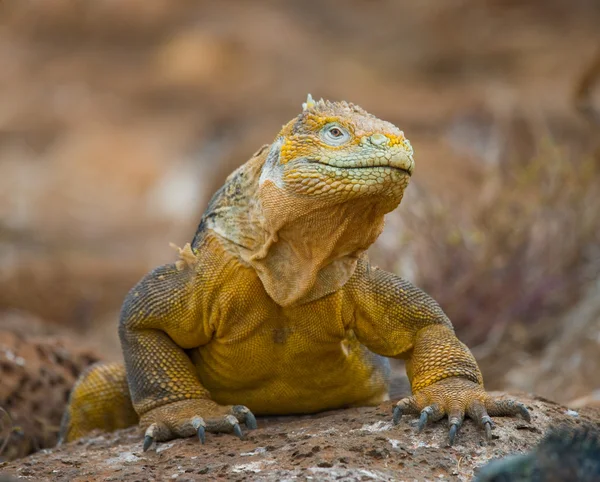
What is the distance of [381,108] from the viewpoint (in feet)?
60.6

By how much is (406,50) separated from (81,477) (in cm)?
1973

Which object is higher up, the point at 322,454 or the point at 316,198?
the point at 316,198

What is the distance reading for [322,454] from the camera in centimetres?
369

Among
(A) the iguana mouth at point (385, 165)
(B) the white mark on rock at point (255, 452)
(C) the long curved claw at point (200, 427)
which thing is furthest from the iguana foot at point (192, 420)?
(A) the iguana mouth at point (385, 165)

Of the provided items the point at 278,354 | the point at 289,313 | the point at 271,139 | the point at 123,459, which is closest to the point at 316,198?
the point at 289,313

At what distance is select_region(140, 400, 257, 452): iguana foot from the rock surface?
0.05 meters

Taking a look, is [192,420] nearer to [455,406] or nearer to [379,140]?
[455,406]

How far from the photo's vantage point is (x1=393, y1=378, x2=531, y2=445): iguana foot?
3.88 metres

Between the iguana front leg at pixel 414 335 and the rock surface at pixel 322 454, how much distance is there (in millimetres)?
208

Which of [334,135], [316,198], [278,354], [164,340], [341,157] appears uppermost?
[334,135]

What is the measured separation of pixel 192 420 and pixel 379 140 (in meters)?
1.50

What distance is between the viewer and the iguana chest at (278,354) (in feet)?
14.4

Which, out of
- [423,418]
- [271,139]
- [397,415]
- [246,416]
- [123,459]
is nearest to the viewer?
[423,418]

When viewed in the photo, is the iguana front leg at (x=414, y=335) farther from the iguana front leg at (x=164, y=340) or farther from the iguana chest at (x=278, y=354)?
the iguana front leg at (x=164, y=340)
